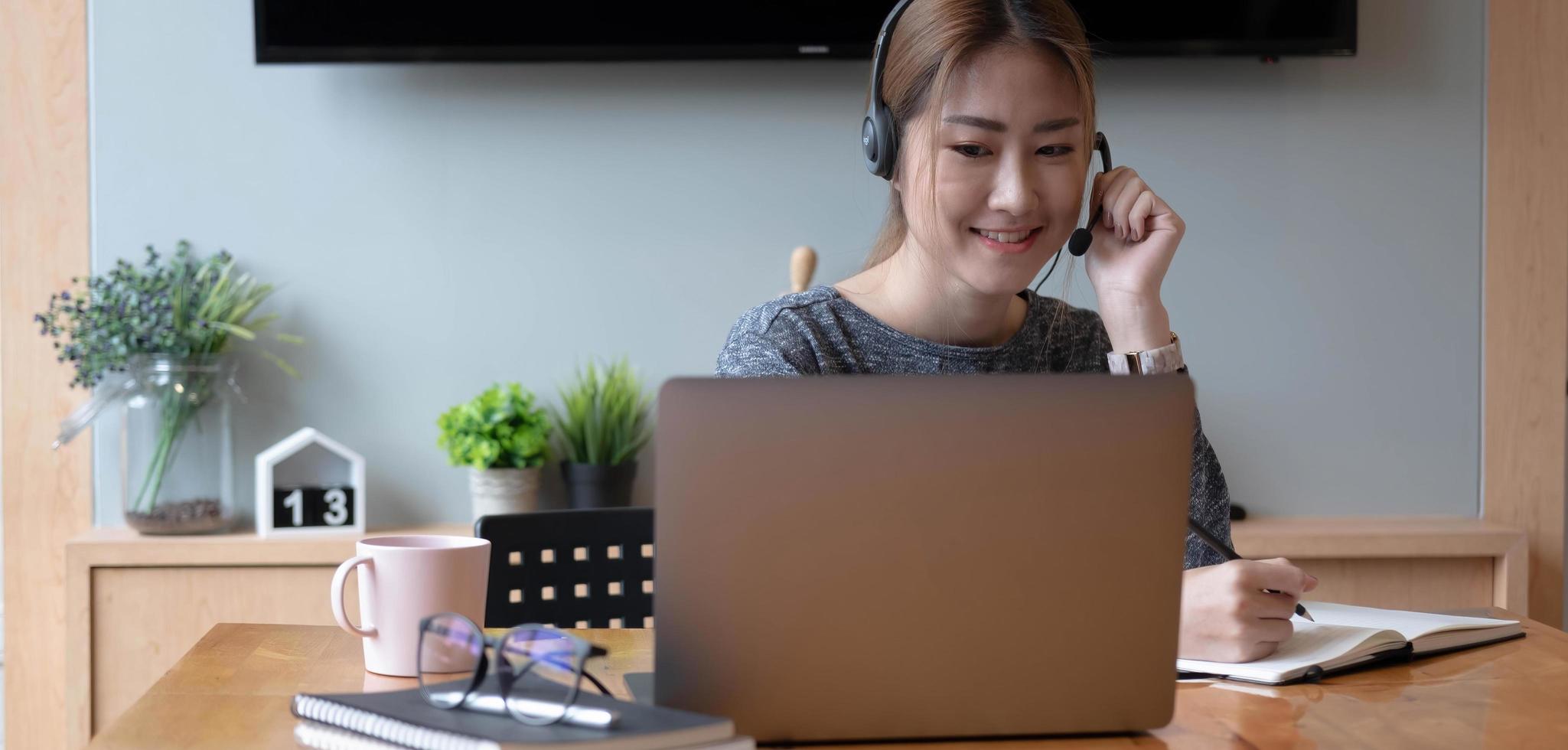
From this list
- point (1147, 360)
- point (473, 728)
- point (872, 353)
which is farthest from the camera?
point (872, 353)

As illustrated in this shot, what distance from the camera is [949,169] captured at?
1.17 metres

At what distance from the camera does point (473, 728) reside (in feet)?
1.95

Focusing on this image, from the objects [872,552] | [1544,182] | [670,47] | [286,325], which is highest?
[670,47]

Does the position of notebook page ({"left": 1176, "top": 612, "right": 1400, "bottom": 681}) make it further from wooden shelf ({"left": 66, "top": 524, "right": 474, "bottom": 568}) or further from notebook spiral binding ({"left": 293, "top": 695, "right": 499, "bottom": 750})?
wooden shelf ({"left": 66, "top": 524, "right": 474, "bottom": 568})

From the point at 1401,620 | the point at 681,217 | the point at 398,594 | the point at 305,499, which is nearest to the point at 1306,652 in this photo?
the point at 1401,620

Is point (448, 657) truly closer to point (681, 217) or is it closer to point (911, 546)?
point (911, 546)

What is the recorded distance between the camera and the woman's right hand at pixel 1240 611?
2.78ft

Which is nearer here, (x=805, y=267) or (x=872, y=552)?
(x=872, y=552)

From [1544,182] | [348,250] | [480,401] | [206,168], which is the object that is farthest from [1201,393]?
[206,168]

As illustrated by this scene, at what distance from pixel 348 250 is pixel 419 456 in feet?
1.23

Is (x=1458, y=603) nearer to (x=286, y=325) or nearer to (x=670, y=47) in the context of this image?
(x=670, y=47)

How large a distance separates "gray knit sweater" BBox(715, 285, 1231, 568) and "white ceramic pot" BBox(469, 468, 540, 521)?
34.6 inches

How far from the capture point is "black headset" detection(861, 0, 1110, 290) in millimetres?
1221

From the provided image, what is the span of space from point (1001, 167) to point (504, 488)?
3.92 ft
